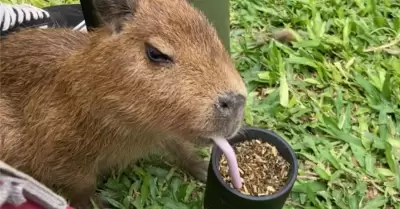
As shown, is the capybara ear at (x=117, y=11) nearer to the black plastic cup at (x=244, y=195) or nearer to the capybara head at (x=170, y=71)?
the capybara head at (x=170, y=71)

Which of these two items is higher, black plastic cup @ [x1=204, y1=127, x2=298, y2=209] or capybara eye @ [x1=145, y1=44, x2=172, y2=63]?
capybara eye @ [x1=145, y1=44, x2=172, y2=63]

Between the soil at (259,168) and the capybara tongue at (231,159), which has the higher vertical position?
the capybara tongue at (231,159)

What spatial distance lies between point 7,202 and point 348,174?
5.55 feet

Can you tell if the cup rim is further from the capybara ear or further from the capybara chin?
the capybara ear

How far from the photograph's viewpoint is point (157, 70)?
8.14 feet

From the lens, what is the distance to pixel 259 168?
3041mm

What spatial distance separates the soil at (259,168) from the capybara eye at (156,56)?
2.22 ft

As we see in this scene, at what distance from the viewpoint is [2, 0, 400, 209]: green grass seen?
327cm

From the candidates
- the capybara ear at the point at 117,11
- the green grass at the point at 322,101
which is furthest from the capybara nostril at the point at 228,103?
the green grass at the point at 322,101

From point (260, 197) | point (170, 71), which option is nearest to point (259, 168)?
point (260, 197)

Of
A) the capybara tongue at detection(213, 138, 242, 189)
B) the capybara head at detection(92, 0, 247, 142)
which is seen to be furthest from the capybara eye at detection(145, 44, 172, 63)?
the capybara tongue at detection(213, 138, 242, 189)

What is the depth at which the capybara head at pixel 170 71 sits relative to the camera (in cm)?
245

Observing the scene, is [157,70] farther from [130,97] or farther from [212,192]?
[212,192]

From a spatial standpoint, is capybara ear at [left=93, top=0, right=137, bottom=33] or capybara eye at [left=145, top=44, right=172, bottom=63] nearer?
capybara eye at [left=145, top=44, right=172, bottom=63]
